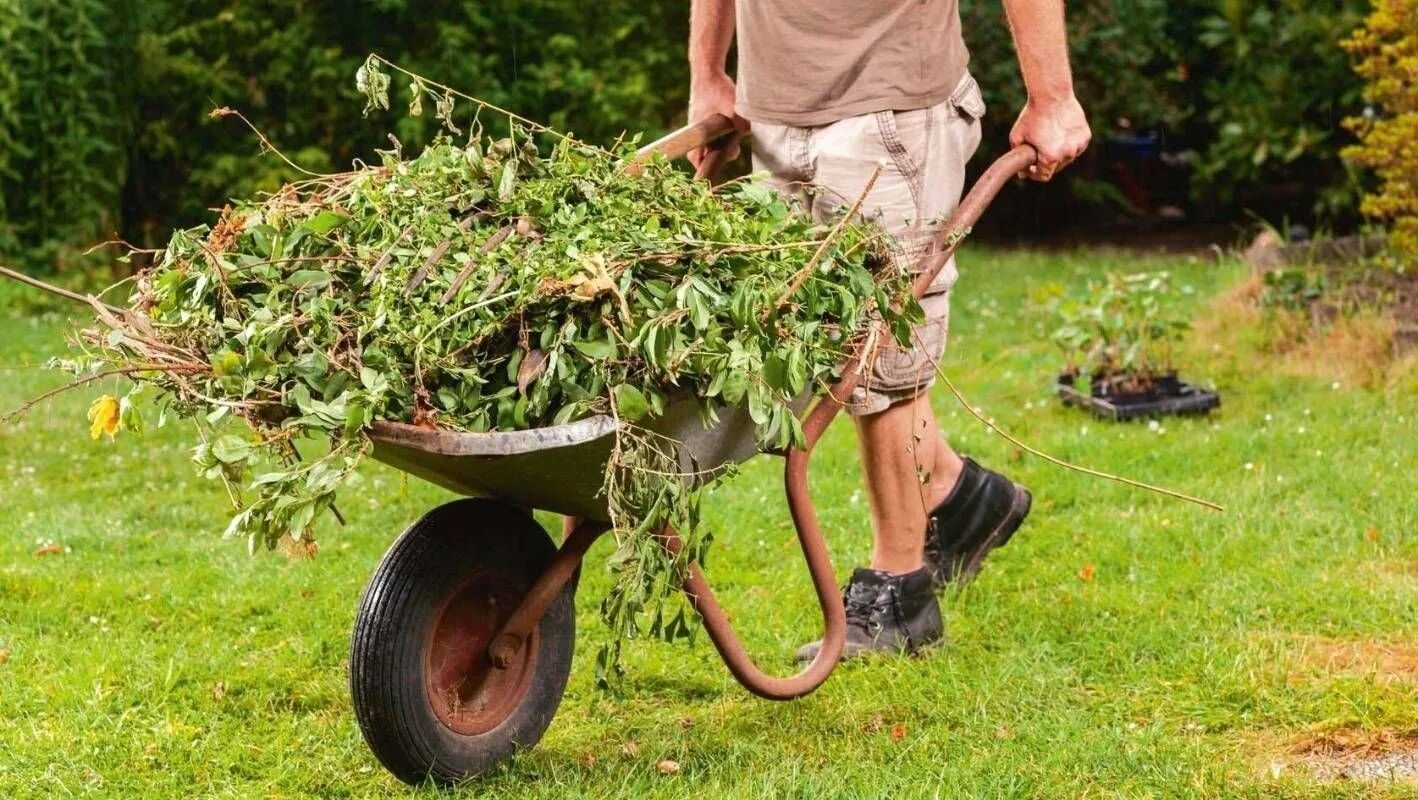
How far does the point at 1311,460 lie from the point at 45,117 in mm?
5829

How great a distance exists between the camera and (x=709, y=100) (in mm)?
3727

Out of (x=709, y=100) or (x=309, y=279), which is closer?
(x=309, y=279)

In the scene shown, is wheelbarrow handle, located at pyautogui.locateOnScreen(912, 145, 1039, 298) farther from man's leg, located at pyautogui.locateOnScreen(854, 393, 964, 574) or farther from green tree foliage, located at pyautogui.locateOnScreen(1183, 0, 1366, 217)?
green tree foliage, located at pyautogui.locateOnScreen(1183, 0, 1366, 217)

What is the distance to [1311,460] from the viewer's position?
4.81 metres

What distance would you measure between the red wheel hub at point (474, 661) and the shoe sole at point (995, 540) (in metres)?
1.28

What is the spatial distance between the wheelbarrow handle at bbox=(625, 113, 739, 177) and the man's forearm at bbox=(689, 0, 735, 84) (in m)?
0.18

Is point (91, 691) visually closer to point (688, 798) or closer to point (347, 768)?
point (347, 768)

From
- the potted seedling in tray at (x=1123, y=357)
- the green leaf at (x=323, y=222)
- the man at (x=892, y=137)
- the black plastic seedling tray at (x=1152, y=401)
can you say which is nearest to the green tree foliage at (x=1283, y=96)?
the potted seedling in tray at (x=1123, y=357)

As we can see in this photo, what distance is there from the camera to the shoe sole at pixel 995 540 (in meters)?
3.93

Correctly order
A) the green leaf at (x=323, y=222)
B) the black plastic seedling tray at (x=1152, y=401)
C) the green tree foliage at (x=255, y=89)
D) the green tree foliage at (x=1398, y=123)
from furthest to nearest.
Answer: the green tree foliage at (x=255, y=89) → the green tree foliage at (x=1398, y=123) → the black plastic seedling tray at (x=1152, y=401) → the green leaf at (x=323, y=222)

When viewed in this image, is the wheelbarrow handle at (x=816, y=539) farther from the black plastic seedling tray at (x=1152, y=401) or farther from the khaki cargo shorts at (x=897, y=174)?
the black plastic seedling tray at (x=1152, y=401)

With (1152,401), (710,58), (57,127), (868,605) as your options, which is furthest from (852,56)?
(57,127)

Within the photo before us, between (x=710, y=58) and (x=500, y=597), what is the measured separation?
1386mm

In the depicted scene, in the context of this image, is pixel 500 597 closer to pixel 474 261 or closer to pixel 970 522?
pixel 474 261
